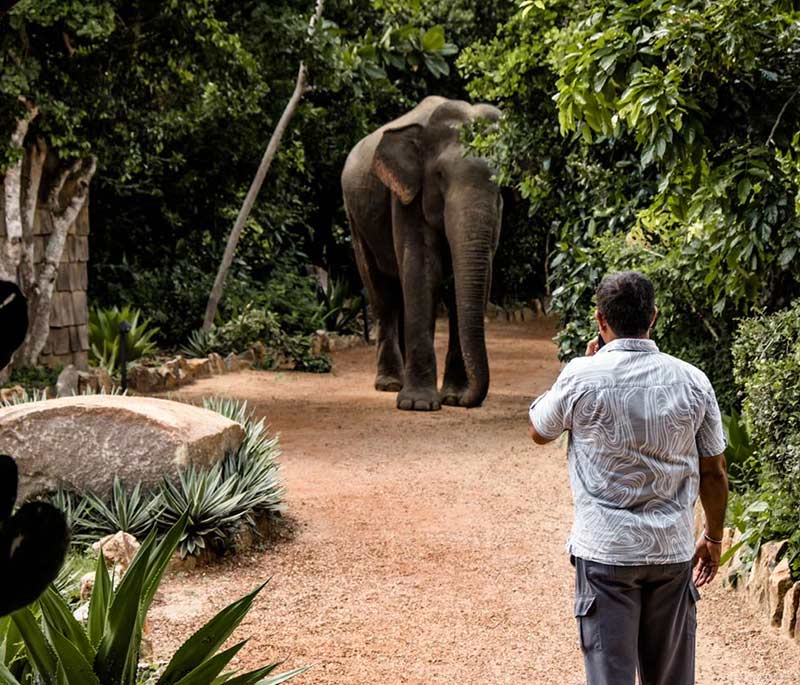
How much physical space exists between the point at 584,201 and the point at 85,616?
6.15 m

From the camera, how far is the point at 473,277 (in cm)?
1139

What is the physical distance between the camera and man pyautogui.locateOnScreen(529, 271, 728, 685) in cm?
326

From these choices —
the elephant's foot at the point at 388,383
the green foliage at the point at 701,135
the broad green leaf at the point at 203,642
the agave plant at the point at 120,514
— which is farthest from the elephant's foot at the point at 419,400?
the broad green leaf at the point at 203,642

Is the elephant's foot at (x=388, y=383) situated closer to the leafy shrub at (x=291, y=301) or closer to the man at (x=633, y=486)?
the leafy shrub at (x=291, y=301)

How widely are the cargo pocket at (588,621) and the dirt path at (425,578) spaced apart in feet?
5.15

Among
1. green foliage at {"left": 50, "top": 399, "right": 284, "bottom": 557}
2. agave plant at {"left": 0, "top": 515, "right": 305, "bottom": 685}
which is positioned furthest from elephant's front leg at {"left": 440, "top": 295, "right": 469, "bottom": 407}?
agave plant at {"left": 0, "top": 515, "right": 305, "bottom": 685}

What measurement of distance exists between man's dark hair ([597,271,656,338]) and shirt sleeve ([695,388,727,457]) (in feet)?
0.97

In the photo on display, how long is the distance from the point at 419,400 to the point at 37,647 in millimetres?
8887

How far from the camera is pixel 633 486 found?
3.29 meters

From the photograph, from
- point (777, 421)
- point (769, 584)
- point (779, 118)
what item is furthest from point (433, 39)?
point (769, 584)

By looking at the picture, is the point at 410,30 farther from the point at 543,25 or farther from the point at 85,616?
the point at 85,616

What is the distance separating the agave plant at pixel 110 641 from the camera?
10.8ft

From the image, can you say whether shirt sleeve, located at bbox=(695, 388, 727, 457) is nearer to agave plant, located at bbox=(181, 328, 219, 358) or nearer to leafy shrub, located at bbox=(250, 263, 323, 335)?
agave plant, located at bbox=(181, 328, 219, 358)

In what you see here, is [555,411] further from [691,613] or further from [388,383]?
[388,383]
